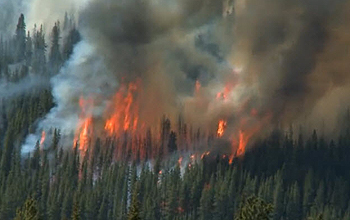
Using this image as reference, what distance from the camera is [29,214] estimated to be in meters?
111

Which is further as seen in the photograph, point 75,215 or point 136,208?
point 75,215

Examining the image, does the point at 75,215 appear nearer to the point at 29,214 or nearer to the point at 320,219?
the point at 29,214

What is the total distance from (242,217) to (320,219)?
10.3 m

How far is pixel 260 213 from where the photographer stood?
83.9 metres

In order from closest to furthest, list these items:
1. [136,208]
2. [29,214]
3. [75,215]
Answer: [136,208] → [75,215] → [29,214]

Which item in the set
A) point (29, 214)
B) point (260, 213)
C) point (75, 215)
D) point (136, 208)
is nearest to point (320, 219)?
point (260, 213)

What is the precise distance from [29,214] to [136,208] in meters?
36.0

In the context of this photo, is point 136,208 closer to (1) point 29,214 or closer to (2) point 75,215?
(2) point 75,215

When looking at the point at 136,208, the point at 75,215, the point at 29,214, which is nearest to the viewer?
the point at 136,208

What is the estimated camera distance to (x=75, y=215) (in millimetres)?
96438

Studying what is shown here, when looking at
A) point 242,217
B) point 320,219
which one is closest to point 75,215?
point 242,217

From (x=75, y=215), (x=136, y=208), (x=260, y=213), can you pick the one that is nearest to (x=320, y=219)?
(x=260, y=213)

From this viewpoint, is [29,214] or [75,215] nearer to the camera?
[75,215]

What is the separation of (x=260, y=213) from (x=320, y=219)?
7750mm
